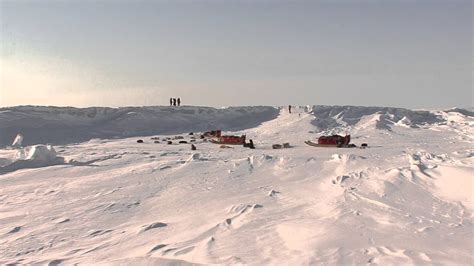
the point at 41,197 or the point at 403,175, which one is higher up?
the point at 403,175

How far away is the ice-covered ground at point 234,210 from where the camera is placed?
5.71 m

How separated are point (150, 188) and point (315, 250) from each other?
5764mm

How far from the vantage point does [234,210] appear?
787cm

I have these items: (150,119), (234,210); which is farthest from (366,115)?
(234,210)

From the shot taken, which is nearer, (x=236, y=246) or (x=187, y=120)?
(x=236, y=246)

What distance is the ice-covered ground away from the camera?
225 inches

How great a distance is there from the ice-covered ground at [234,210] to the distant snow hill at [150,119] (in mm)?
11171

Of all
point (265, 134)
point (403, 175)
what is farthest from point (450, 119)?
point (403, 175)

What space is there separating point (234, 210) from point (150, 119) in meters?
23.1

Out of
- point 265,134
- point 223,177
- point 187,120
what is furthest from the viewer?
point 187,120

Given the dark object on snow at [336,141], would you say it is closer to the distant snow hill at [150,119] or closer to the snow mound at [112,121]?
the distant snow hill at [150,119]

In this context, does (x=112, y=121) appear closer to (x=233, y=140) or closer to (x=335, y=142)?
(x=233, y=140)

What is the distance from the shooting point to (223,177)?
11.2m

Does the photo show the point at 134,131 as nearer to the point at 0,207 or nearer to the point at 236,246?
the point at 0,207
